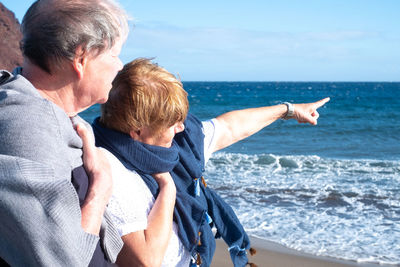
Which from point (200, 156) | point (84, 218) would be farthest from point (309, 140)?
point (84, 218)

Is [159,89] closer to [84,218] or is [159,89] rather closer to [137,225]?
[137,225]

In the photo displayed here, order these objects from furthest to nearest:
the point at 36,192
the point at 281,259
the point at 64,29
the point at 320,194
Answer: the point at 320,194, the point at 281,259, the point at 64,29, the point at 36,192

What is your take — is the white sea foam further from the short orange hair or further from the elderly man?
the elderly man

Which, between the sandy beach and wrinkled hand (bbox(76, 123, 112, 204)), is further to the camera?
the sandy beach

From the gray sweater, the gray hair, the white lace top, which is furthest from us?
the white lace top

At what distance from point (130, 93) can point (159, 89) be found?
12 cm

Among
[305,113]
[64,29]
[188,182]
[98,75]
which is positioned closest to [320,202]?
[305,113]

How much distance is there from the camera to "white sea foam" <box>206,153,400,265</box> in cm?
521

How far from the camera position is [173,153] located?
203 cm

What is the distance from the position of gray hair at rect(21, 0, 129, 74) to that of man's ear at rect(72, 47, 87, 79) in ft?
0.04

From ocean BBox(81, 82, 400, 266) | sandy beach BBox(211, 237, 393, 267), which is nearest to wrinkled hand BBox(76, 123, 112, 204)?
sandy beach BBox(211, 237, 393, 267)

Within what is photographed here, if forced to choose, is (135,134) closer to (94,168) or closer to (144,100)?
(144,100)

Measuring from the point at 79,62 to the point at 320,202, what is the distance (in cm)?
614

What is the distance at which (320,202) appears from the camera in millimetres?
7105
